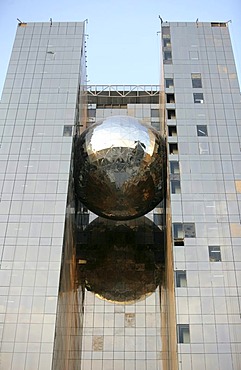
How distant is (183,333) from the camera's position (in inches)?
734

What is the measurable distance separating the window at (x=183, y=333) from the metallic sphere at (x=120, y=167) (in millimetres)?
6291

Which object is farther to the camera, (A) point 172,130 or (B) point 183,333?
(A) point 172,130

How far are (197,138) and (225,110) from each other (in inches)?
93.7

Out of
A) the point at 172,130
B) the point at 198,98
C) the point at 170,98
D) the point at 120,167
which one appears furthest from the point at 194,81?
the point at 120,167

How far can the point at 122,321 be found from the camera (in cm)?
2306

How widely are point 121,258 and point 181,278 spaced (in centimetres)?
547

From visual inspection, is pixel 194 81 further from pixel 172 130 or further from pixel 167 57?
pixel 172 130

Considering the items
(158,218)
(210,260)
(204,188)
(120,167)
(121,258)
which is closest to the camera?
(210,260)

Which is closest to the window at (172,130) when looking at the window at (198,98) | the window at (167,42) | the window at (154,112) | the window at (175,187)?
the window at (198,98)

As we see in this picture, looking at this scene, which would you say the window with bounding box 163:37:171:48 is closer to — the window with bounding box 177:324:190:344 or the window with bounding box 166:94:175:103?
the window with bounding box 166:94:175:103

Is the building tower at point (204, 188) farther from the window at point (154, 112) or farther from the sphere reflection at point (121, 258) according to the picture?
the window at point (154, 112)

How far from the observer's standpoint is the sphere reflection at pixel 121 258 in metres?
23.9

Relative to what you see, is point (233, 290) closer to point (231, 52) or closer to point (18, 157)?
point (18, 157)

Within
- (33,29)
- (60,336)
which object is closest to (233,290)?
(60,336)
